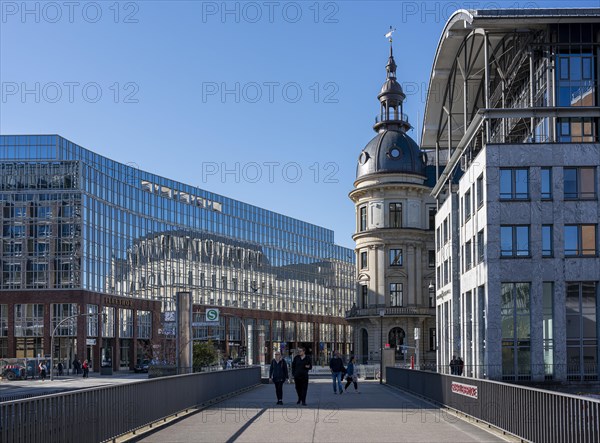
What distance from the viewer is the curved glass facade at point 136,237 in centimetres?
8631

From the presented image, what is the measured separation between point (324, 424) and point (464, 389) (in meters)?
3.81

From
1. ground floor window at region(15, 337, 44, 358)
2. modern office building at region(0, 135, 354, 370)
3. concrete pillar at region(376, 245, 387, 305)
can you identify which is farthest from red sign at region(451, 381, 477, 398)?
concrete pillar at region(376, 245, 387, 305)

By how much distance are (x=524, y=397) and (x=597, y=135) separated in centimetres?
3333

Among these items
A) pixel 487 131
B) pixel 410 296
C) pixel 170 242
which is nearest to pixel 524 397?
pixel 487 131

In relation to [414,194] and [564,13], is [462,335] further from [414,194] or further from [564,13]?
[414,194]

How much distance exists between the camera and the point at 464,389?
22.6 metres

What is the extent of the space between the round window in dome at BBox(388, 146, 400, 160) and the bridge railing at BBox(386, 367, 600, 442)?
67110mm

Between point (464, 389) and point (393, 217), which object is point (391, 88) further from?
point (464, 389)

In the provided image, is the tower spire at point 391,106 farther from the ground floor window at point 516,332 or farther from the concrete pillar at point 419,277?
the ground floor window at point 516,332

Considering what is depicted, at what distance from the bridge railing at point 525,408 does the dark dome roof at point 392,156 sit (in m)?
66.9

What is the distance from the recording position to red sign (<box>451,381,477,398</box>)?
70.1 ft

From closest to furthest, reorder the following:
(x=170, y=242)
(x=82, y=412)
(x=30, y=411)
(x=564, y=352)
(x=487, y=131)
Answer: (x=30, y=411) → (x=82, y=412) → (x=564, y=352) → (x=487, y=131) → (x=170, y=242)

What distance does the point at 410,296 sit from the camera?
9212 centimetres

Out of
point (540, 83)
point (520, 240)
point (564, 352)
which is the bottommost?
point (564, 352)
